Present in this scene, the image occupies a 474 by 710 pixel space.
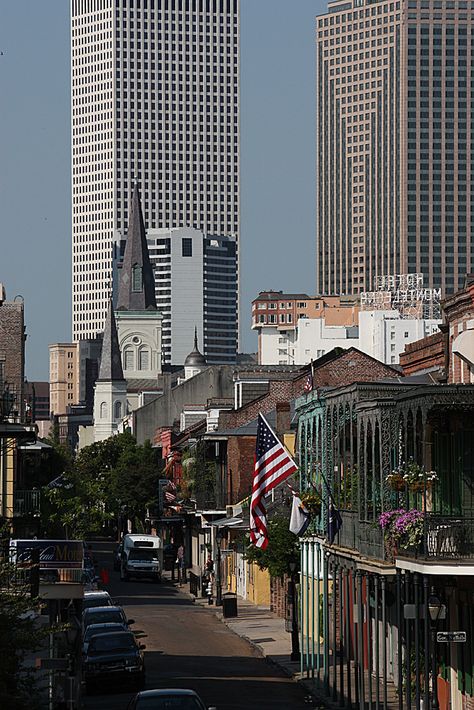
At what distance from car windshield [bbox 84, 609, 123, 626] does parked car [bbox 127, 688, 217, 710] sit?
51.1 feet

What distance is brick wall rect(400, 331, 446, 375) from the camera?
51.4 m

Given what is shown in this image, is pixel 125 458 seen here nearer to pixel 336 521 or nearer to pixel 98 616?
pixel 98 616

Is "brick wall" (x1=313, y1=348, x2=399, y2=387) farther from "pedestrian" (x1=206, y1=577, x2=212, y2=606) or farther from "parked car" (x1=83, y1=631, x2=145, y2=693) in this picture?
"parked car" (x1=83, y1=631, x2=145, y2=693)

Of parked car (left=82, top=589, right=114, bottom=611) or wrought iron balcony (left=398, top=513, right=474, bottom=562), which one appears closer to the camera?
wrought iron balcony (left=398, top=513, right=474, bottom=562)

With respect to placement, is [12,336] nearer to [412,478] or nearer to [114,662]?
[114,662]

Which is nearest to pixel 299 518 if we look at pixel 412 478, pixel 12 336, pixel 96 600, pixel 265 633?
pixel 412 478

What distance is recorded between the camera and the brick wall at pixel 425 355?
169 ft

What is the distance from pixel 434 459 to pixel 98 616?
51.4 feet

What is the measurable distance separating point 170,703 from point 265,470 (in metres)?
14.4

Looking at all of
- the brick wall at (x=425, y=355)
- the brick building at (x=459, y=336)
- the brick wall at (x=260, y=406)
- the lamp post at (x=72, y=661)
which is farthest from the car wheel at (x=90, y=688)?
the brick wall at (x=260, y=406)

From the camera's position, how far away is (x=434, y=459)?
3291 cm

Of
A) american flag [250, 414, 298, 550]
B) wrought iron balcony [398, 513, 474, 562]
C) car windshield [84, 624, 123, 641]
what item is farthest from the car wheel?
wrought iron balcony [398, 513, 474, 562]

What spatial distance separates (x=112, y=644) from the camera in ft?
134

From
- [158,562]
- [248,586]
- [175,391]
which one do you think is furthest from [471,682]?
[175,391]
